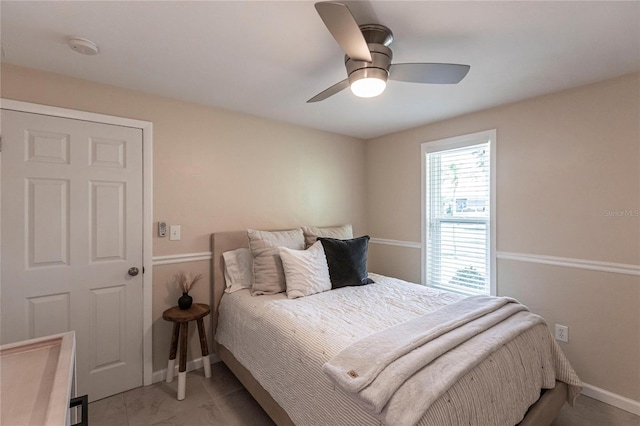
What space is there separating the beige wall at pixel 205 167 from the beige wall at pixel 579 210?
1.76 metres

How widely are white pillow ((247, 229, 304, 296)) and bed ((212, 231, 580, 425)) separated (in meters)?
0.10

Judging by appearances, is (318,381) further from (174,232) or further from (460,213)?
(460,213)

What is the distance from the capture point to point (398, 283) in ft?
8.84

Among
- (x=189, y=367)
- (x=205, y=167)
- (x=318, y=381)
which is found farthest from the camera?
(x=205, y=167)

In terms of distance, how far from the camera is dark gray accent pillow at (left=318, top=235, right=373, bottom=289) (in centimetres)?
256

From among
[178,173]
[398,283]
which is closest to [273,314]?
[398,283]

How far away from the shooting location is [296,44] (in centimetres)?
167

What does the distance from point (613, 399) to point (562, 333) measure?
475 millimetres

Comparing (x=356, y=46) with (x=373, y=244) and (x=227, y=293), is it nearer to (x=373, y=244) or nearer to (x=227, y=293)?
(x=227, y=293)

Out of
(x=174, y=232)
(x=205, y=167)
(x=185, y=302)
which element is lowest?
(x=185, y=302)

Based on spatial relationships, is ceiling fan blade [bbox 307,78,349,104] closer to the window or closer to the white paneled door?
the white paneled door

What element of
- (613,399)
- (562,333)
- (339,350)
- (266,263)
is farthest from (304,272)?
(613,399)

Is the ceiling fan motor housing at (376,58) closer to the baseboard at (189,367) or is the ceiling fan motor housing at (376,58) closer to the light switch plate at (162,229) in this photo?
the light switch plate at (162,229)

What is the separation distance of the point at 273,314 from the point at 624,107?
2.79 m
